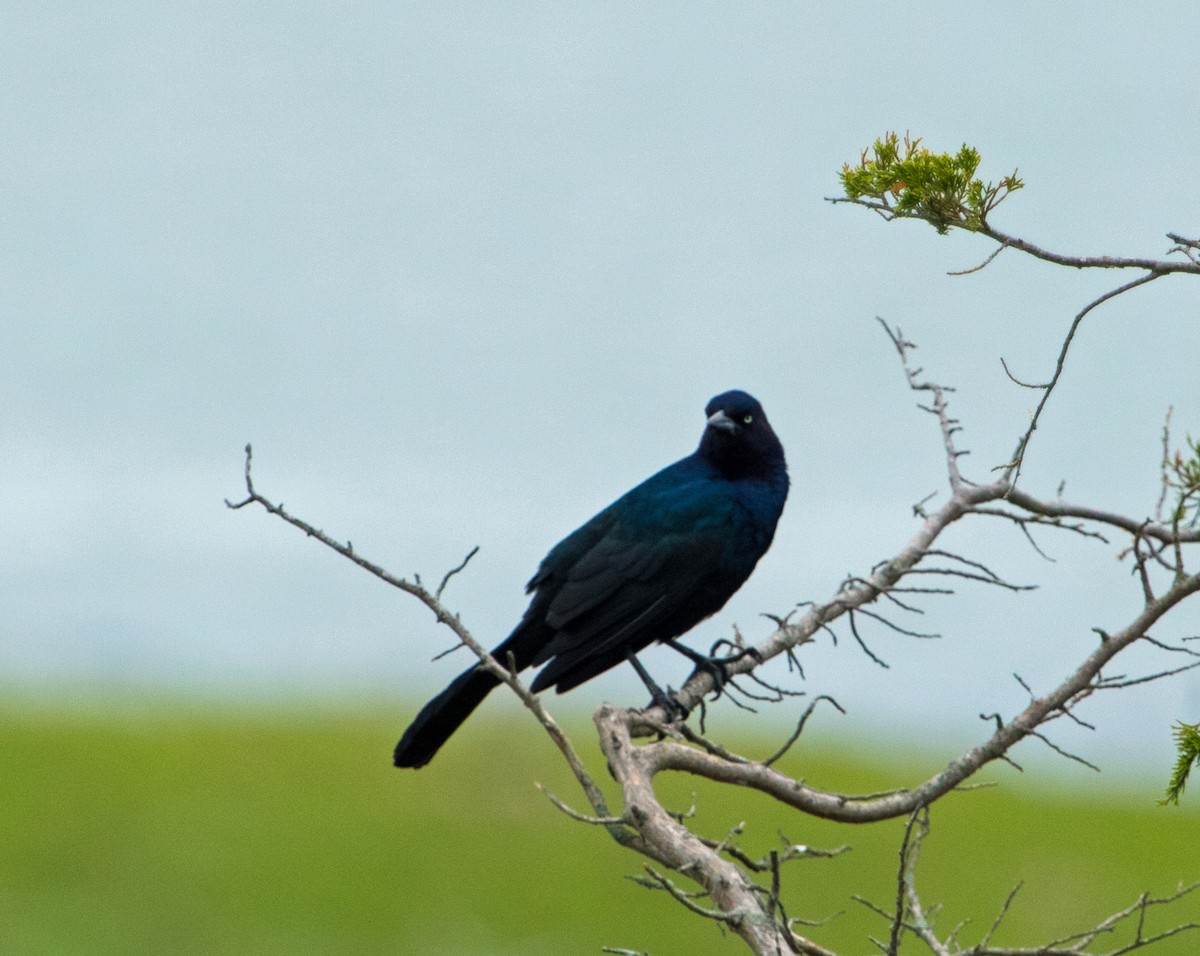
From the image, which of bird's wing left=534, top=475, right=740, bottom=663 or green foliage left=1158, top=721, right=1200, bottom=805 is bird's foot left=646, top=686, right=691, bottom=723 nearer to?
bird's wing left=534, top=475, right=740, bottom=663

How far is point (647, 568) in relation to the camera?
19.1ft

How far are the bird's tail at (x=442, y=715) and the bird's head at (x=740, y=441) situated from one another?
1.56 m

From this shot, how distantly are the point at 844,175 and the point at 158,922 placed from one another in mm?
15989

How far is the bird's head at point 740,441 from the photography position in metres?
6.43

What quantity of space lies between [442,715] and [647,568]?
102 centimetres

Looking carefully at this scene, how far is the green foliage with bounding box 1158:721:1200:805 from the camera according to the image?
130 inches

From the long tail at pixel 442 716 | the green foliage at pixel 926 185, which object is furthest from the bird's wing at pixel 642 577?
the green foliage at pixel 926 185

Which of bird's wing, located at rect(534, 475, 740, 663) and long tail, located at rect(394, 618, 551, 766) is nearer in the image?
long tail, located at rect(394, 618, 551, 766)

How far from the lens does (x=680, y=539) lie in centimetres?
591

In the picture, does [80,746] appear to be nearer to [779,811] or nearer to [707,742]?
[779,811]

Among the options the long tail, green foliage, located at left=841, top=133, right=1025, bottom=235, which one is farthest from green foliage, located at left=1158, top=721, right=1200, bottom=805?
the long tail

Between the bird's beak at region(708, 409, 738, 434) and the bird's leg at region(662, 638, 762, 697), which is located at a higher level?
the bird's beak at region(708, 409, 738, 434)

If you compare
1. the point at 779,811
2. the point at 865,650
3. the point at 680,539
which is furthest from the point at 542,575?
the point at 779,811

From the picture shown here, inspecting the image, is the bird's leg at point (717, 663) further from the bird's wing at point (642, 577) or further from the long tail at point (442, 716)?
the long tail at point (442, 716)
